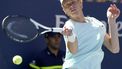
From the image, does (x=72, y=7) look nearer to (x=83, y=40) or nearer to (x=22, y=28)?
(x=83, y=40)

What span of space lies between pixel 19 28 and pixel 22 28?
25 mm

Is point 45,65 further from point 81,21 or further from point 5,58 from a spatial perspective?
point 81,21

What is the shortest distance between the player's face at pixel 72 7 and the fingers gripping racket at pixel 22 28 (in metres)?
0.96

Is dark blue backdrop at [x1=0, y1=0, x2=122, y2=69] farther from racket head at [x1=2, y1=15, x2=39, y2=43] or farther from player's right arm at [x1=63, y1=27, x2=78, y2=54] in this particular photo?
player's right arm at [x1=63, y1=27, x2=78, y2=54]

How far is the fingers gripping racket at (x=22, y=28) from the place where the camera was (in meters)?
3.46

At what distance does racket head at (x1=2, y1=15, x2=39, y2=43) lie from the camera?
3.47 m

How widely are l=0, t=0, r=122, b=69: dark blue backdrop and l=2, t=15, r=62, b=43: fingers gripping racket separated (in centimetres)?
11

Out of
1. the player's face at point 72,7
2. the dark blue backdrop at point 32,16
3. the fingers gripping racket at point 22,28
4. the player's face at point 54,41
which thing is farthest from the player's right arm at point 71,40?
the dark blue backdrop at point 32,16

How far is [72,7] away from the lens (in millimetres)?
2439

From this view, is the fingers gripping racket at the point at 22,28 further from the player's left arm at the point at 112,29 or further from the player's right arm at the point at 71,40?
the player's right arm at the point at 71,40

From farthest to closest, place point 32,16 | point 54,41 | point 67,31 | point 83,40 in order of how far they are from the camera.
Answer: point 32,16, point 54,41, point 83,40, point 67,31

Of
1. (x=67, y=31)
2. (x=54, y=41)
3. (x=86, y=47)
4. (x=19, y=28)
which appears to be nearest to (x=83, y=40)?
(x=86, y=47)

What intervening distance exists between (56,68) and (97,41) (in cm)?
120

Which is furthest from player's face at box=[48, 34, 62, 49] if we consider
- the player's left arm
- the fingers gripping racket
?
the player's left arm
